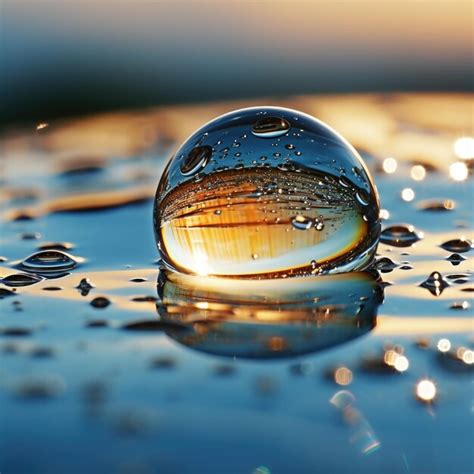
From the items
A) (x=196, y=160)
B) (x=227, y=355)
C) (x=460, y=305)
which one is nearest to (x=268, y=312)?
(x=227, y=355)

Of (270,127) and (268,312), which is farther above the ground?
(270,127)

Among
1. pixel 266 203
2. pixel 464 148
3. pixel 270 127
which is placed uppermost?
pixel 270 127

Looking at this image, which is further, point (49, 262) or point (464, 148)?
point (464, 148)

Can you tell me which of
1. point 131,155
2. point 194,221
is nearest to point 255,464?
point 194,221

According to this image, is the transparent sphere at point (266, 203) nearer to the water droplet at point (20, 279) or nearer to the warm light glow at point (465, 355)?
the water droplet at point (20, 279)

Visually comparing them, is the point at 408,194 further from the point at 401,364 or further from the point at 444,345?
the point at 401,364

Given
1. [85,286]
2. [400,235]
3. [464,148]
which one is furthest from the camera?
[464,148]

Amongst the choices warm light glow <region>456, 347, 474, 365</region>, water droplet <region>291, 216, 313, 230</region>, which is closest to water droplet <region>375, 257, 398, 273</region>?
water droplet <region>291, 216, 313, 230</region>
